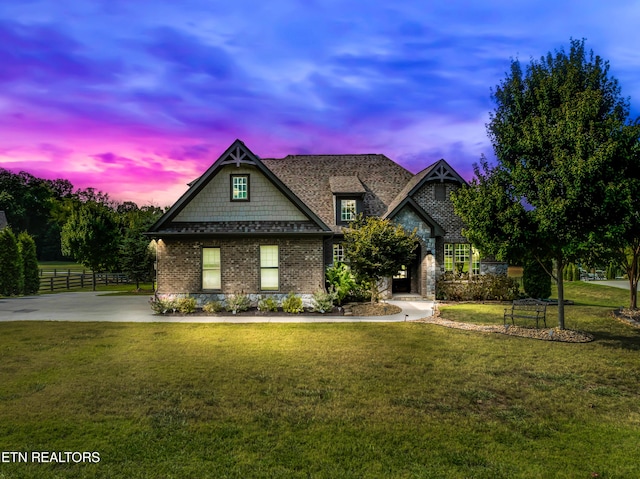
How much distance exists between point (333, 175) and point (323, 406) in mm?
22571

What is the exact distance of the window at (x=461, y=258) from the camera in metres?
25.7

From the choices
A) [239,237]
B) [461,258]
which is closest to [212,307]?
[239,237]

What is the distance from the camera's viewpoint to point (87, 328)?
15664 mm

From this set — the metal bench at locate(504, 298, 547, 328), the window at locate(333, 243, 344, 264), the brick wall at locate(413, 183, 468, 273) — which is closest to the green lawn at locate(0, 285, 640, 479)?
the metal bench at locate(504, 298, 547, 328)

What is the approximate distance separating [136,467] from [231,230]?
588 inches

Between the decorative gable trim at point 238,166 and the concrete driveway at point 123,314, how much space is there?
4028mm

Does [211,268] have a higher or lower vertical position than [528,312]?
higher

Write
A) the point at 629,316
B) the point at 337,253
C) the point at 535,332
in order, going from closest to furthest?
the point at 535,332 < the point at 629,316 < the point at 337,253

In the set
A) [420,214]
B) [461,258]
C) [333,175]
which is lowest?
[461,258]

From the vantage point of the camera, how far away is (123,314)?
19.4m

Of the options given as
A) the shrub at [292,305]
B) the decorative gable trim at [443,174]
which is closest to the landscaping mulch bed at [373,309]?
the shrub at [292,305]

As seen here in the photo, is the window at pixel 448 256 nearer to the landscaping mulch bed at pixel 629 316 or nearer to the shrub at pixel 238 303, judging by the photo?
the landscaping mulch bed at pixel 629 316

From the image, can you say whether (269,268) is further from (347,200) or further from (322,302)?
(347,200)

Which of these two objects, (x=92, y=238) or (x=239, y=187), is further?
(x=92, y=238)
